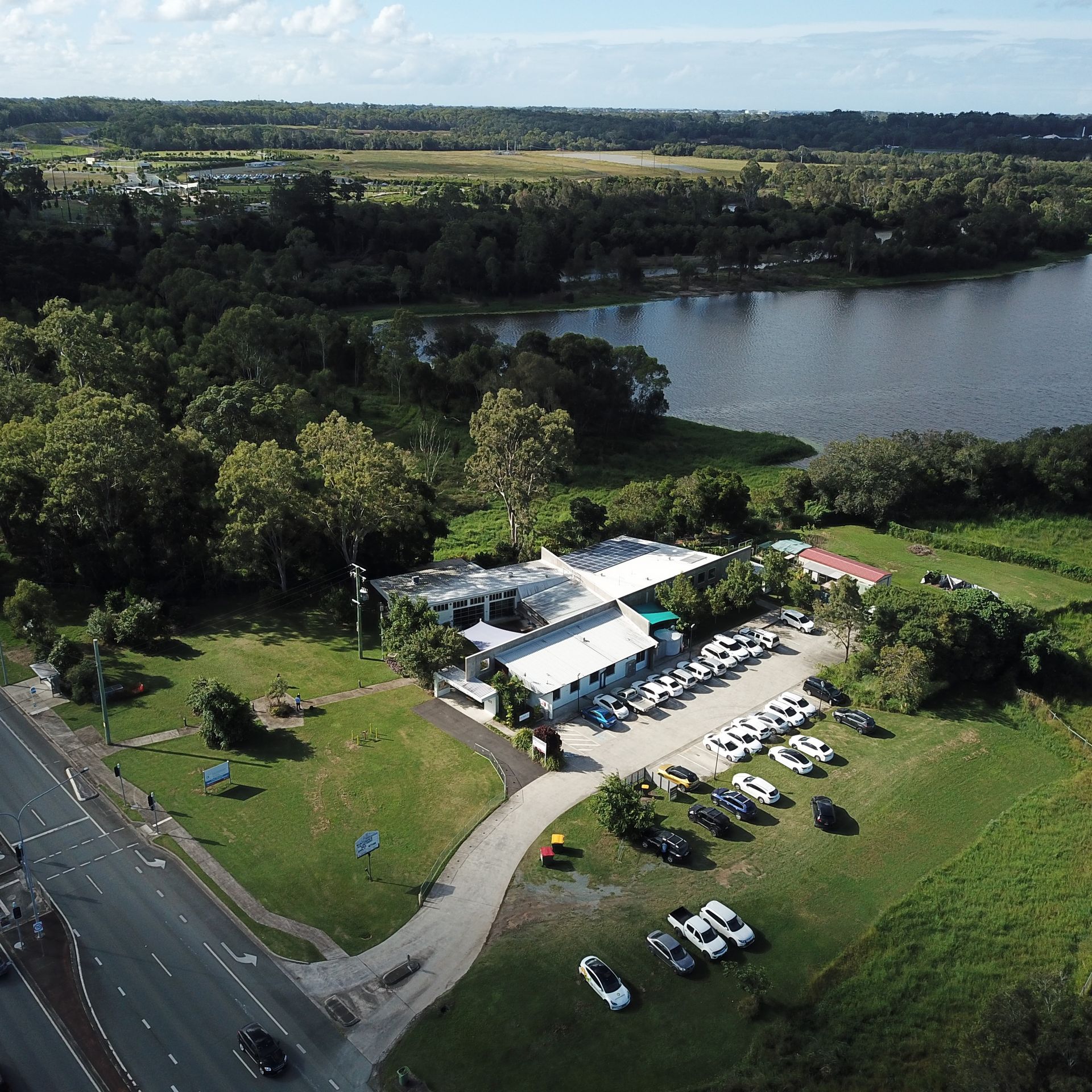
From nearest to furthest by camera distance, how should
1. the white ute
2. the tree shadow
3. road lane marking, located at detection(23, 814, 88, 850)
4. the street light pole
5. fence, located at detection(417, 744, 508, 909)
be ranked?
the white ute → the street light pole → fence, located at detection(417, 744, 508, 909) → road lane marking, located at detection(23, 814, 88, 850) → the tree shadow

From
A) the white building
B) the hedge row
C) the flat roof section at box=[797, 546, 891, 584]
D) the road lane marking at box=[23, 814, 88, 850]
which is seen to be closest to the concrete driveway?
the white building

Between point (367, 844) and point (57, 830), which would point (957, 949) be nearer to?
point (367, 844)

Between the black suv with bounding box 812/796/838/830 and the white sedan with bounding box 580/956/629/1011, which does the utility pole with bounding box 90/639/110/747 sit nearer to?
the white sedan with bounding box 580/956/629/1011

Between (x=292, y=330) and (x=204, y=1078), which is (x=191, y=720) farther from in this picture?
(x=292, y=330)

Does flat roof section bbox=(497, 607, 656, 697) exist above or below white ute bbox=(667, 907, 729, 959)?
above

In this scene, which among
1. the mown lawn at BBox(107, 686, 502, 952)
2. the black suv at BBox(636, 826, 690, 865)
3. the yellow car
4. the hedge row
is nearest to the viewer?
the mown lawn at BBox(107, 686, 502, 952)

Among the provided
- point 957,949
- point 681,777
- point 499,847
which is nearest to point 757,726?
point 681,777

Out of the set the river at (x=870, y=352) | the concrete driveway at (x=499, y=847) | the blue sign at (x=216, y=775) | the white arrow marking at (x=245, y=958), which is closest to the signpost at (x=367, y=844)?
the concrete driveway at (x=499, y=847)
